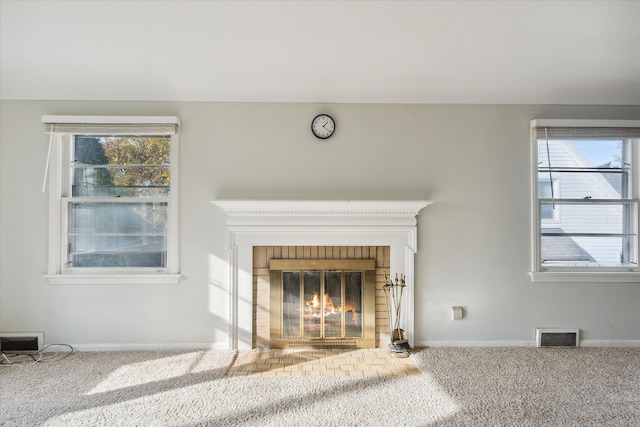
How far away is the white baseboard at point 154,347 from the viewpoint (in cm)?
324

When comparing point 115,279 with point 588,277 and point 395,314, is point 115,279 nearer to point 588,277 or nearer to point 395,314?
point 395,314

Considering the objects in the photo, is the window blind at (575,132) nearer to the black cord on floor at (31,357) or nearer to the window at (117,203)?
the window at (117,203)

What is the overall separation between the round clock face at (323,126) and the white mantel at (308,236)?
63 centimetres

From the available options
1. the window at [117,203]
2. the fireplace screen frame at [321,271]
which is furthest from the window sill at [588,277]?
the window at [117,203]

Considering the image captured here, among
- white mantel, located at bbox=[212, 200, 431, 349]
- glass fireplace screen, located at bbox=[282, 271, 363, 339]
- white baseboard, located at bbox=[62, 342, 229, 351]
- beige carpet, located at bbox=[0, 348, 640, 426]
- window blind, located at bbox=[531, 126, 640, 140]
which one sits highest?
window blind, located at bbox=[531, 126, 640, 140]

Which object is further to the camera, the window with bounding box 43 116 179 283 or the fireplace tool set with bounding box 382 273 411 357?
the window with bounding box 43 116 179 283

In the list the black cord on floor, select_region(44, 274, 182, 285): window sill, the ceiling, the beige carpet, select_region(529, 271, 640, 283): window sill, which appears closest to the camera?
the beige carpet

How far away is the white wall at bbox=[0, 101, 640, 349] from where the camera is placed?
10.6ft

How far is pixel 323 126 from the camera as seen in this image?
3.29 m

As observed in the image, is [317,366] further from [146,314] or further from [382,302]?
[146,314]

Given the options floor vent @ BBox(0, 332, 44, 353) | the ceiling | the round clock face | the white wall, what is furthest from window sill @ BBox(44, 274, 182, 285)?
the round clock face

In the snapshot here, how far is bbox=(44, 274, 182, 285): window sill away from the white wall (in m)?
0.05

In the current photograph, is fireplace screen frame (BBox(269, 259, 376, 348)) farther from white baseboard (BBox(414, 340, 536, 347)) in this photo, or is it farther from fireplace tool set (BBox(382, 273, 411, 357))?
white baseboard (BBox(414, 340, 536, 347))

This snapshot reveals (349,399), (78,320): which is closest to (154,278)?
(78,320)
